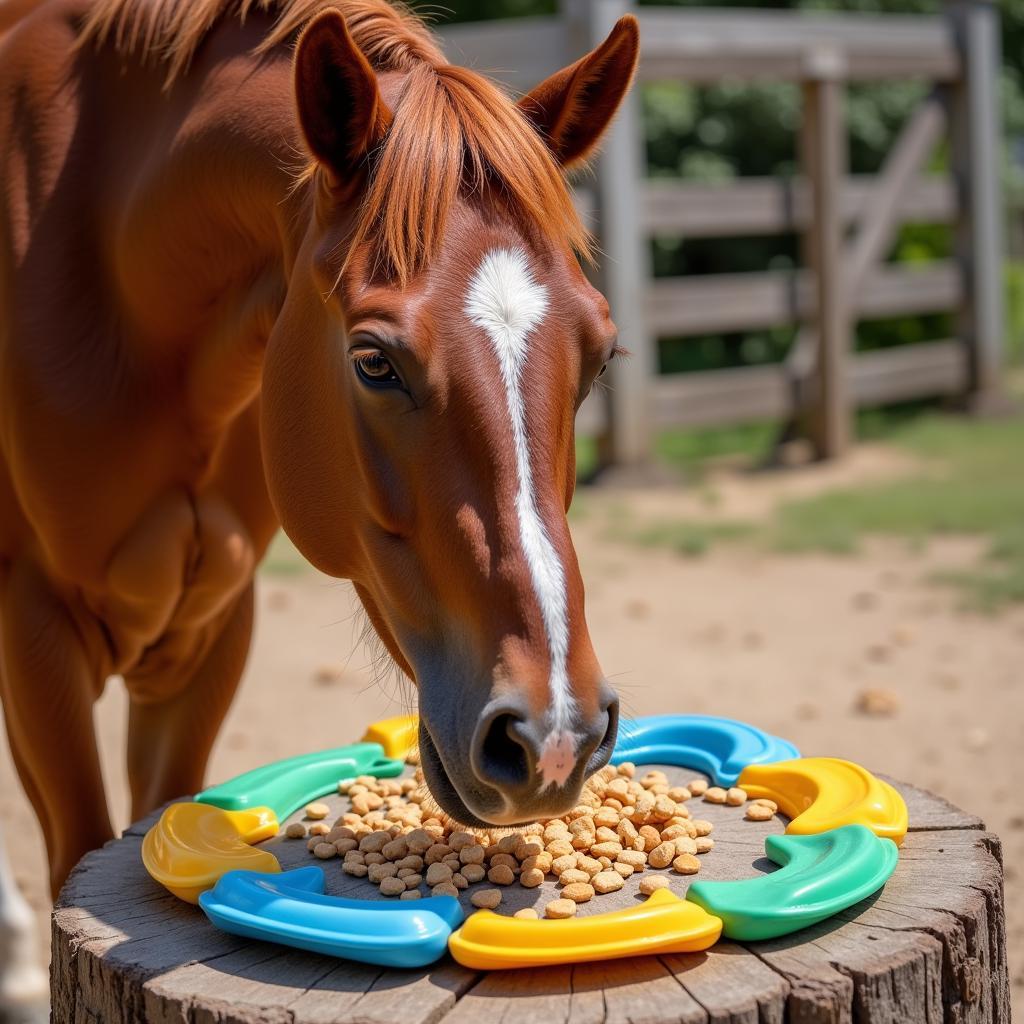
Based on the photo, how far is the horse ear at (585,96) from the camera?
2.04 metres

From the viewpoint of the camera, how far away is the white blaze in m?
1.54

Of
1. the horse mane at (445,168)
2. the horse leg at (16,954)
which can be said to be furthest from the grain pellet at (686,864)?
the horse leg at (16,954)

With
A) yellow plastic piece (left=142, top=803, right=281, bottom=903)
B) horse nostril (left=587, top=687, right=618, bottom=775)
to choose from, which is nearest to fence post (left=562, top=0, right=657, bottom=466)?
yellow plastic piece (left=142, top=803, right=281, bottom=903)

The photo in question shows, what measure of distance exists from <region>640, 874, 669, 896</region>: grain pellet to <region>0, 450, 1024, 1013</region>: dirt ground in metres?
1.78

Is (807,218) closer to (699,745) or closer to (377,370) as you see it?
(699,745)

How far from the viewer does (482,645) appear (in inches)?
64.0

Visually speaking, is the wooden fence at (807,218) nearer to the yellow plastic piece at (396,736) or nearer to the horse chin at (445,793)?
the yellow plastic piece at (396,736)

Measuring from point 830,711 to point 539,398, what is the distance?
363 cm

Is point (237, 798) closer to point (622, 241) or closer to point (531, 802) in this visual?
point (531, 802)

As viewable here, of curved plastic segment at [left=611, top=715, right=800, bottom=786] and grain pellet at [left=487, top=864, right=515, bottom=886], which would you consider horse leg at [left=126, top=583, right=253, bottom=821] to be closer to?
curved plastic segment at [left=611, top=715, right=800, bottom=786]

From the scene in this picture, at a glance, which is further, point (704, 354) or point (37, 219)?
point (704, 354)

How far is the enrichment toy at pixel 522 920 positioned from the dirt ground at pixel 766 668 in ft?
4.59

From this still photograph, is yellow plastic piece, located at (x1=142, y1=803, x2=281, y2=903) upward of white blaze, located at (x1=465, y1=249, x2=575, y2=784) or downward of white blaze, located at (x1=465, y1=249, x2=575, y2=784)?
downward

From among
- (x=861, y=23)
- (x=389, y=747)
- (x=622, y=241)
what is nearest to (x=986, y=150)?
(x=861, y=23)
